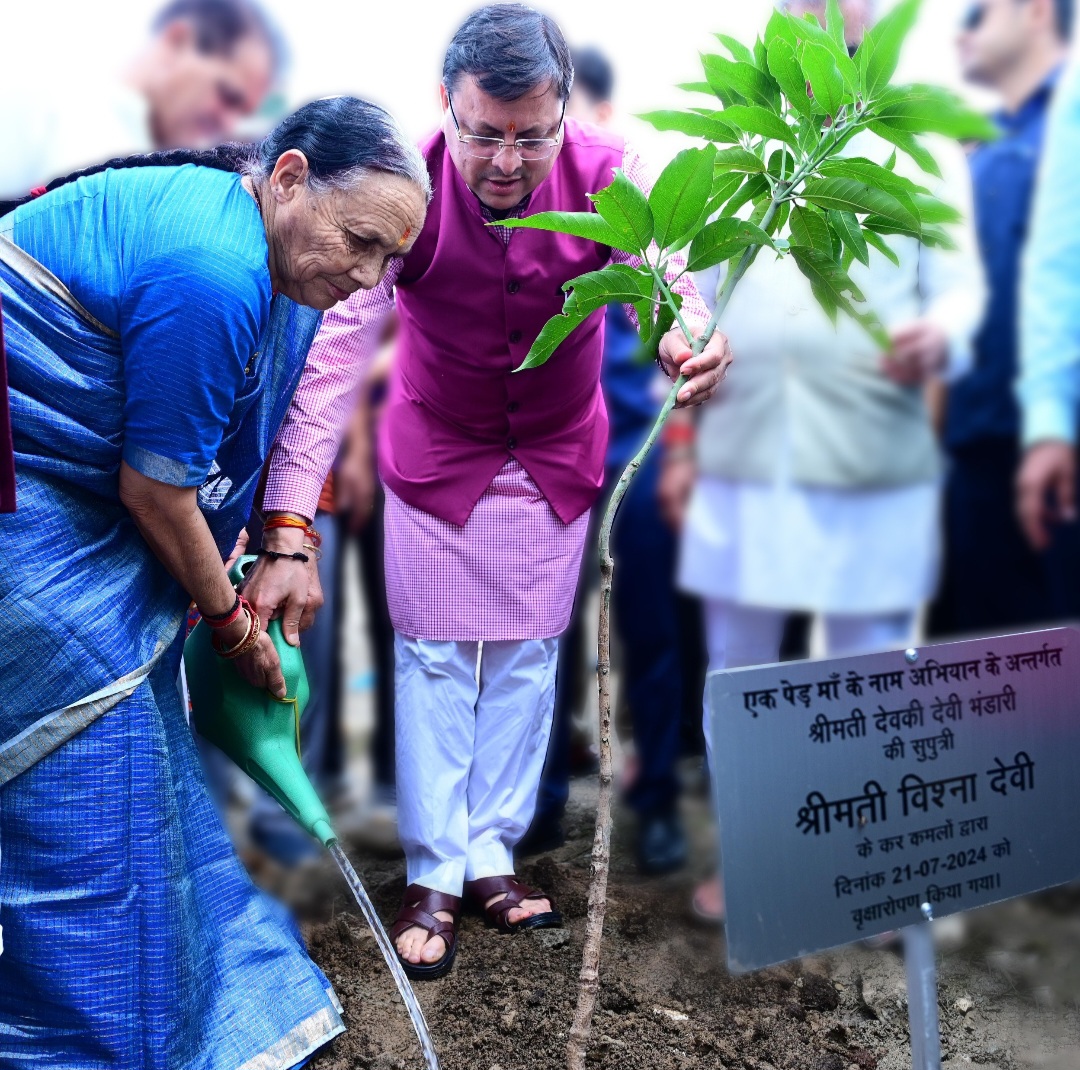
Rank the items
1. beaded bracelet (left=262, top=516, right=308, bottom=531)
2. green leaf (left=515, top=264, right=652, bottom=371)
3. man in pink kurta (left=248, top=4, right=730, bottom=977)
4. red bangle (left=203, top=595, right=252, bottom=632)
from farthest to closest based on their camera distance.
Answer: man in pink kurta (left=248, top=4, right=730, bottom=977) → beaded bracelet (left=262, top=516, right=308, bottom=531) → red bangle (left=203, top=595, right=252, bottom=632) → green leaf (left=515, top=264, right=652, bottom=371)

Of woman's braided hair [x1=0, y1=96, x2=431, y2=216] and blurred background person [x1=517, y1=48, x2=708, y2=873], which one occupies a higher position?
woman's braided hair [x1=0, y1=96, x2=431, y2=216]

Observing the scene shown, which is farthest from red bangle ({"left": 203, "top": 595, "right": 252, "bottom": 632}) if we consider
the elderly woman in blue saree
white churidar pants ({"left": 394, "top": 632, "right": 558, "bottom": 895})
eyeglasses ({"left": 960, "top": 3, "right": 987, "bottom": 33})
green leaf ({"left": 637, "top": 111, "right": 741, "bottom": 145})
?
eyeglasses ({"left": 960, "top": 3, "right": 987, "bottom": 33})

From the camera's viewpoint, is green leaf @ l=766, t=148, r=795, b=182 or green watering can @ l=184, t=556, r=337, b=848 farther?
green watering can @ l=184, t=556, r=337, b=848

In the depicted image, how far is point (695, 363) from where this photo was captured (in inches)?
69.6

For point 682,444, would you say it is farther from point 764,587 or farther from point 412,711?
point 412,711

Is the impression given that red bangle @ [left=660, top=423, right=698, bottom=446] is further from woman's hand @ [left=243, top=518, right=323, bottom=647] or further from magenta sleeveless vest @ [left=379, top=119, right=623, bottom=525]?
woman's hand @ [left=243, top=518, right=323, bottom=647]

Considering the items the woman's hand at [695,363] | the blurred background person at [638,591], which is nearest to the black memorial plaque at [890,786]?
the woman's hand at [695,363]

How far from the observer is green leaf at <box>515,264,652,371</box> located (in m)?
1.64

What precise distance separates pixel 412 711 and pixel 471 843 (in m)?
0.33

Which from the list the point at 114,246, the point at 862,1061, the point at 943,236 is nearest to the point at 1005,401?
the point at 943,236

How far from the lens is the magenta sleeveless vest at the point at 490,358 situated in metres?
2.24

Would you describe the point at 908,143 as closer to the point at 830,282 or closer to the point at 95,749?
the point at 830,282

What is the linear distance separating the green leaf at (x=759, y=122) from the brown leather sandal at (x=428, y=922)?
1585 millimetres

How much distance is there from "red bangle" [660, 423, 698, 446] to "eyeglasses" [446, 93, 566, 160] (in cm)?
98
